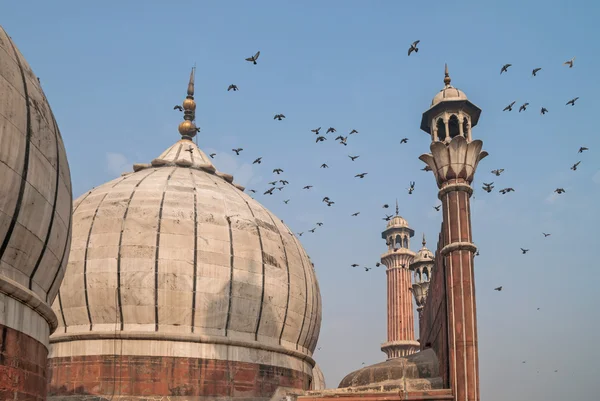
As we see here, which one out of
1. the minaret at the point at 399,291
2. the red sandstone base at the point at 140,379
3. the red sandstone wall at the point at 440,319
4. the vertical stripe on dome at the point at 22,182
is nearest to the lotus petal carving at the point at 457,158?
the red sandstone wall at the point at 440,319

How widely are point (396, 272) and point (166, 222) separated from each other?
32033 mm

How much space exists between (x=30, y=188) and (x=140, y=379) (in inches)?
351

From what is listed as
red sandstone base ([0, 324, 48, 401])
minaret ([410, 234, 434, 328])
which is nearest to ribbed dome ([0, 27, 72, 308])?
red sandstone base ([0, 324, 48, 401])

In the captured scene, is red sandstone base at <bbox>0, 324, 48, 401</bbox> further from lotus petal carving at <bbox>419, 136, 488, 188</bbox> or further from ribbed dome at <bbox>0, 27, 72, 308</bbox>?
lotus petal carving at <bbox>419, 136, 488, 188</bbox>

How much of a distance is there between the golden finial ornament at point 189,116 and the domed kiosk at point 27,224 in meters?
15.7

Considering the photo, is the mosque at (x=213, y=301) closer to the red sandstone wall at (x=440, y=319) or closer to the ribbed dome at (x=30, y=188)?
the red sandstone wall at (x=440, y=319)

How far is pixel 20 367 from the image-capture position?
912 centimetres

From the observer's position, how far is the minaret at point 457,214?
16.8 m

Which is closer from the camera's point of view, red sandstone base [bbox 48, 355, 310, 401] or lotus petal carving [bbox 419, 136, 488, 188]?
red sandstone base [bbox 48, 355, 310, 401]

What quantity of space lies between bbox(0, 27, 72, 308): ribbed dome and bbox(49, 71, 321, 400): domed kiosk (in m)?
6.71

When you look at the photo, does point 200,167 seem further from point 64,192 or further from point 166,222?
point 64,192

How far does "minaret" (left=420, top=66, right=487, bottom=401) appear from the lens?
663 inches

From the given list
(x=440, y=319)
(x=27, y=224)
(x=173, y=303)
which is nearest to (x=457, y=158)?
(x=440, y=319)

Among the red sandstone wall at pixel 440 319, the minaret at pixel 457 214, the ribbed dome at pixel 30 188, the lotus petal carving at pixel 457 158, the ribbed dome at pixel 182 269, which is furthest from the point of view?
the lotus petal carving at pixel 457 158
